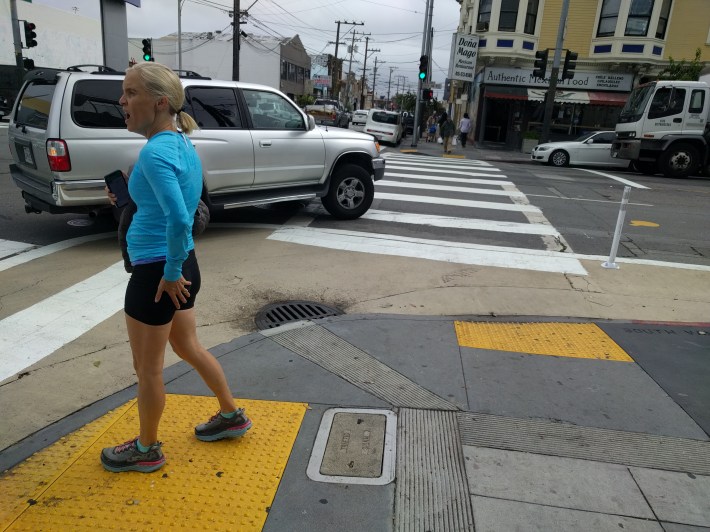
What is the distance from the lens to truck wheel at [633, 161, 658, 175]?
61.2 feet

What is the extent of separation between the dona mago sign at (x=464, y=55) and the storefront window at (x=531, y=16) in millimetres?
3096

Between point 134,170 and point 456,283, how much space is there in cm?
410

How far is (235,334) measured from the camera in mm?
4371

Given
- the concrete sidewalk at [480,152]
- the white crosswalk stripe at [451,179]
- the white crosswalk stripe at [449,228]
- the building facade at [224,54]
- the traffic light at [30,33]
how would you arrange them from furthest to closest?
1. the building facade at [224,54]
2. the traffic light at [30,33]
3. the concrete sidewalk at [480,152]
4. the white crosswalk stripe at [451,179]
5. the white crosswalk stripe at [449,228]

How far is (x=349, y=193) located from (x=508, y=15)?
23176mm

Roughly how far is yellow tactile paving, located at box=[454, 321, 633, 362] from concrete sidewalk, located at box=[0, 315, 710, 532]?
0.03 m

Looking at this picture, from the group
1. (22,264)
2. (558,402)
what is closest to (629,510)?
(558,402)

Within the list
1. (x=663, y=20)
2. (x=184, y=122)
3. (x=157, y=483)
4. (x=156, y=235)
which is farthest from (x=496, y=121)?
(x=157, y=483)

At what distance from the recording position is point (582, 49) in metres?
27.8

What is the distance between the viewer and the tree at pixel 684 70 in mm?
23344

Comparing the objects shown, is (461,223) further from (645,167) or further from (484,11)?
(484,11)

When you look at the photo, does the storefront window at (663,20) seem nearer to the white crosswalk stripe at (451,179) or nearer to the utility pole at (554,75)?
the utility pole at (554,75)

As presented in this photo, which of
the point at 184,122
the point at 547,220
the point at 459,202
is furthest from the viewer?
the point at 459,202

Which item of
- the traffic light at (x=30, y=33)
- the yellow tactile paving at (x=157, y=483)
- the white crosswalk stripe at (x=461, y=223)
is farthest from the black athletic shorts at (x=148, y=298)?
the traffic light at (x=30, y=33)
